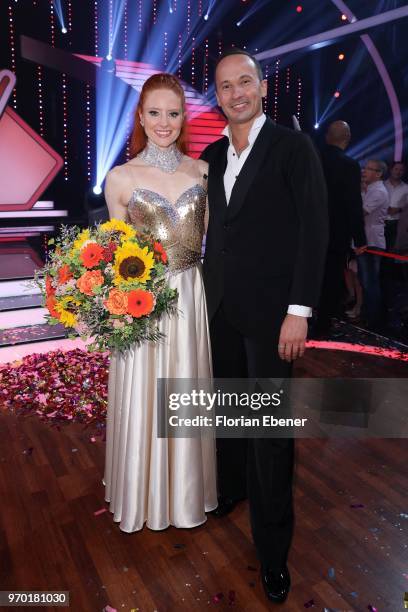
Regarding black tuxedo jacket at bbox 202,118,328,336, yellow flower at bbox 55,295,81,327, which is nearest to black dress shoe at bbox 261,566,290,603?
black tuxedo jacket at bbox 202,118,328,336

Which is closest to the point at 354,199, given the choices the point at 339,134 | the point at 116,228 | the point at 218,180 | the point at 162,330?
the point at 339,134

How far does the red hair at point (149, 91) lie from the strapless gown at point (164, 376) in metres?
0.28

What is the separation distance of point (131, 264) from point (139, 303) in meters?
0.16

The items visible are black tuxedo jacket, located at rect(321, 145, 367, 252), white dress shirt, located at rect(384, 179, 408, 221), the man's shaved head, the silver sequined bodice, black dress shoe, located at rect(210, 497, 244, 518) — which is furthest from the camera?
white dress shirt, located at rect(384, 179, 408, 221)

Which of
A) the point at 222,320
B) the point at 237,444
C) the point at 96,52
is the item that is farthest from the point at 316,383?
the point at 96,52

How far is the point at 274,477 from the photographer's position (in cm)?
218

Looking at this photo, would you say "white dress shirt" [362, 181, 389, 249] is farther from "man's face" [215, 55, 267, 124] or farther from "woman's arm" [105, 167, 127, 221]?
"woman's arm" [105, 167, 127, 221]

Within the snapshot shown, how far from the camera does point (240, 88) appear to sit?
2.13 metres

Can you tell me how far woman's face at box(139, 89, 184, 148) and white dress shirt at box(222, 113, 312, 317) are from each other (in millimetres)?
292

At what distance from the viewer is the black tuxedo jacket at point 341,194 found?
399 cm

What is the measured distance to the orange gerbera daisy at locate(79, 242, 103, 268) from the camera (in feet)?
6.55

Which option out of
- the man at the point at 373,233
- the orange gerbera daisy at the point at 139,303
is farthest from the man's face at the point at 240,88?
the man at the point at 373,233

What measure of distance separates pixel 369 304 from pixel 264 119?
4.77m

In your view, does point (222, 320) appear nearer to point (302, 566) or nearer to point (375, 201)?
point (302, 566)
